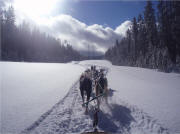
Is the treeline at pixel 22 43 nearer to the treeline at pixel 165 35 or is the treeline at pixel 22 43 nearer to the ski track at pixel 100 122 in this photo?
the ski track at pixel 100 122

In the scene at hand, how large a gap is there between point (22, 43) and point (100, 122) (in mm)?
59465

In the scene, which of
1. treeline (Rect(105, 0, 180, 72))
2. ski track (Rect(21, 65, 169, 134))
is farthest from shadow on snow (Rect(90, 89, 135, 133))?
treeline (Rect(105, 0, 180, 72))

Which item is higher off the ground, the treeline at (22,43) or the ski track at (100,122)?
the treeline at (22,43)

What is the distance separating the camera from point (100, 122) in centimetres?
427

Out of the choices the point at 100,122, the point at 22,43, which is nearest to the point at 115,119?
the point at 100,122

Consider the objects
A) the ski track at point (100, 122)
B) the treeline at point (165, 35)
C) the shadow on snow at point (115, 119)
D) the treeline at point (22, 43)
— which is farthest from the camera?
the treeline at point (22, 43)

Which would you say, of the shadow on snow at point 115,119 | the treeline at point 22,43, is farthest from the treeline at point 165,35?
the treeline at point 22,43

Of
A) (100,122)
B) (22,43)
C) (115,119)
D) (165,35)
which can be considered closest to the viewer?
(100,122)

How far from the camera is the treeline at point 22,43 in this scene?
144ft

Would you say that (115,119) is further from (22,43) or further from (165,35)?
(22,43)

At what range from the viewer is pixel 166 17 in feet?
92.0

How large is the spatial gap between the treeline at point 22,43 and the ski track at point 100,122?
1826 inches

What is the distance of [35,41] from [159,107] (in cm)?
6677

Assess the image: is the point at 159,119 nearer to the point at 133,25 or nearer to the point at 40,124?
the point at 40,124
